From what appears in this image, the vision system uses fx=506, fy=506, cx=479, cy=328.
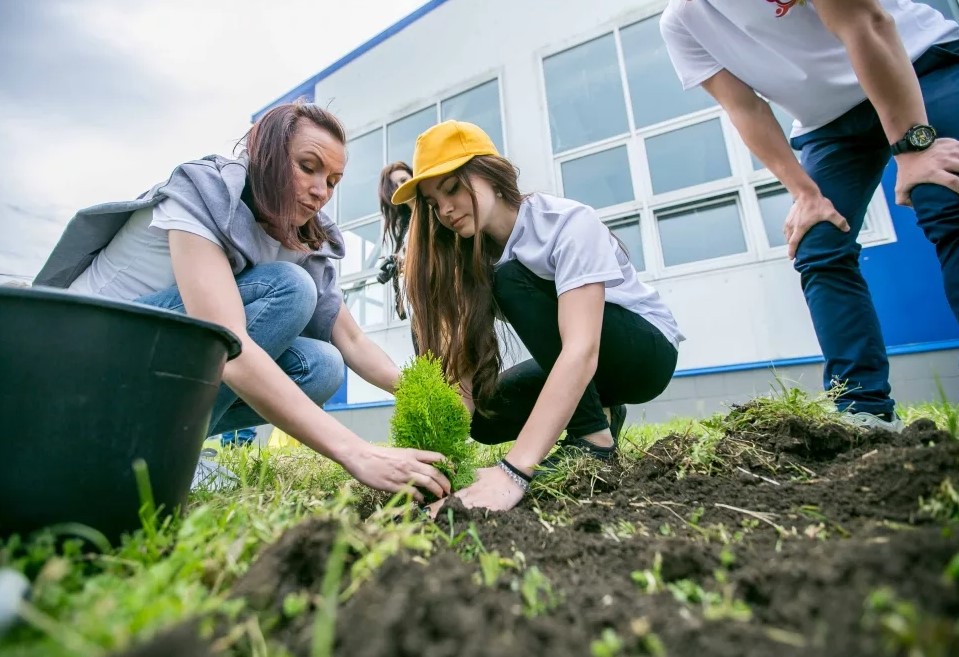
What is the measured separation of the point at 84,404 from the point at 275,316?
1058 mm

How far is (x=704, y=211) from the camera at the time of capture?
4961 mm

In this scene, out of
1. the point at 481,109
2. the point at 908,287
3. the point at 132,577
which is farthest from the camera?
the point at 481,109

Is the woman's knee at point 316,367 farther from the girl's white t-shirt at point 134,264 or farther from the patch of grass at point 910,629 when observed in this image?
the patch of grass at point 910,629

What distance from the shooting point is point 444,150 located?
Answer: 6.21 ft

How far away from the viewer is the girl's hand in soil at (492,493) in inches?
54.5

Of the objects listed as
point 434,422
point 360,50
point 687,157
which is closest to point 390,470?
point 434,422

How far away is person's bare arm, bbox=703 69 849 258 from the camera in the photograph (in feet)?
6.14

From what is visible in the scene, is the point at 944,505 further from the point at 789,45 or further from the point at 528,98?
the point at 528,98

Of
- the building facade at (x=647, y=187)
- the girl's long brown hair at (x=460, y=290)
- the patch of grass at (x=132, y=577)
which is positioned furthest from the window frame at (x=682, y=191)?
the patch of grass at (x=132, y=577)

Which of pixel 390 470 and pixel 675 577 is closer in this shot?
pixel 675 577

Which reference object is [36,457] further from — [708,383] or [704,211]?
[704,211]

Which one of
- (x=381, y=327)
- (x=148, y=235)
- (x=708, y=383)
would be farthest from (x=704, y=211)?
(x=148, y=235)

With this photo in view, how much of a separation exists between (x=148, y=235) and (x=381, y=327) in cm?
522

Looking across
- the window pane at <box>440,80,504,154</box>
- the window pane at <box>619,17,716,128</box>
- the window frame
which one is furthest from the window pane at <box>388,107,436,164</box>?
the window pane at <box>619,17,716,128</box>
